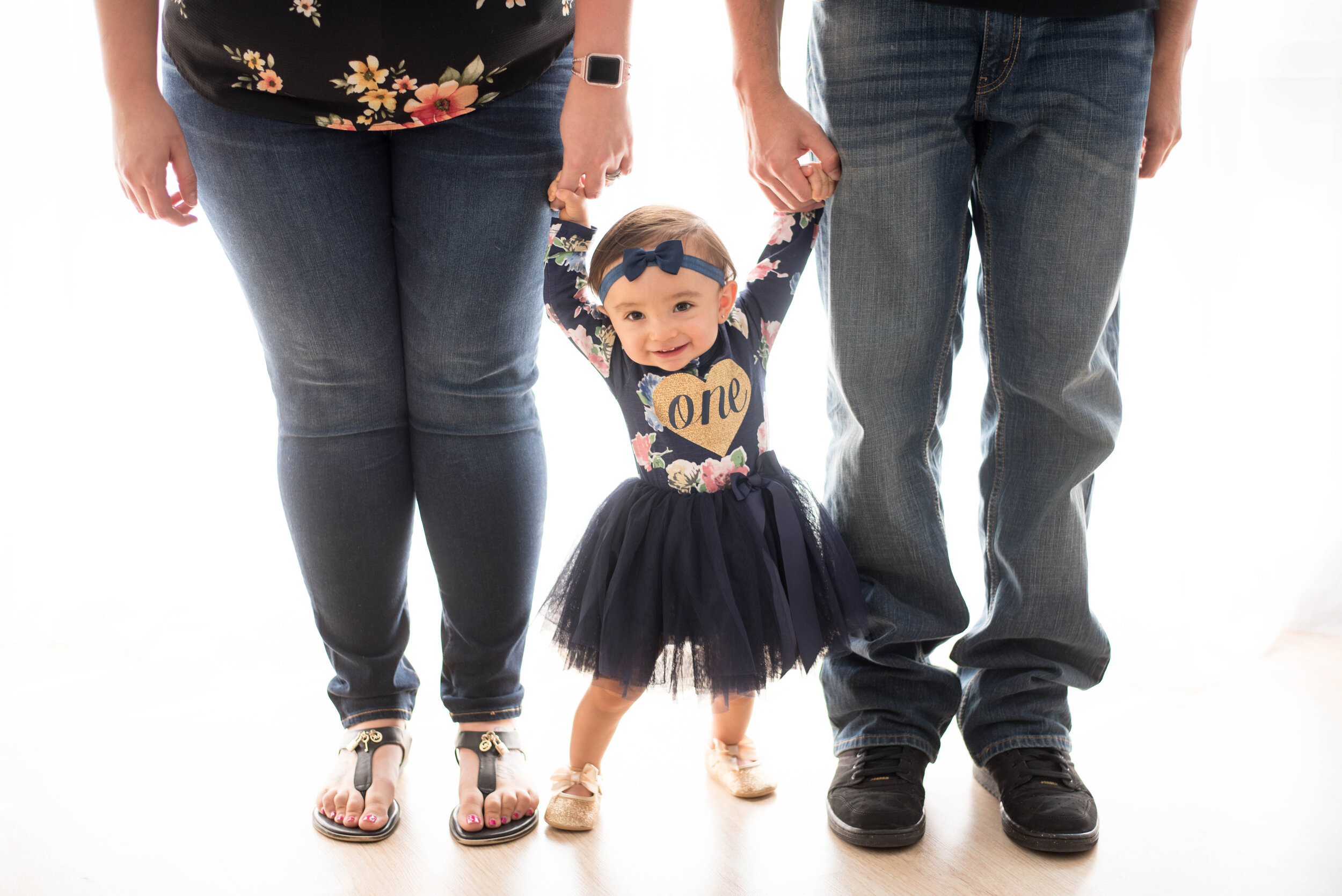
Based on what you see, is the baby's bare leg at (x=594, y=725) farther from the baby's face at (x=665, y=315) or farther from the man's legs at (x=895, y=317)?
the baby's face at (x=665, y=315)

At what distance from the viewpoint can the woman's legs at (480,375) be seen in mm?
989

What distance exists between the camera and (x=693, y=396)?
1112 mm

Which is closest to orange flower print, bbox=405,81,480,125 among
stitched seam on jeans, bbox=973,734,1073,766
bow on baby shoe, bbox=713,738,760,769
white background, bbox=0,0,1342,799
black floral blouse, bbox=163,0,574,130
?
black floral blouse, bbox=163,0,574,130

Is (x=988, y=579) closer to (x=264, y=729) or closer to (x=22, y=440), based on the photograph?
(x=264, y=729)

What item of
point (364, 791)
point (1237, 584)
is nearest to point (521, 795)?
point (364, 791)

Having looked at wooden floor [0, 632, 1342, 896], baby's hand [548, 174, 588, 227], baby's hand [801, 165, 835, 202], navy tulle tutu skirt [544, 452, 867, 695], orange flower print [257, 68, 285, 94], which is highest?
orange flower print [257, 68, 285, 94]

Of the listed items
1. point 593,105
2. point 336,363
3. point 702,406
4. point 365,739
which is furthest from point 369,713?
point 593,105

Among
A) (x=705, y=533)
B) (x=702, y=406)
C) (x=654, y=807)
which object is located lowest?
(x=654, y=807)

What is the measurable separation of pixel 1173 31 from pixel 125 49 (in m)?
1.11

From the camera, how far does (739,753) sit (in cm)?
Answer: 118

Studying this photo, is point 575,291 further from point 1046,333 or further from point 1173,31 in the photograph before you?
point 1173,31

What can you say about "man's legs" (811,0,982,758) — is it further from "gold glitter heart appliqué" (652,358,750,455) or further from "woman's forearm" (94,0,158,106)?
"woman's forearm" (94,0,158,106)

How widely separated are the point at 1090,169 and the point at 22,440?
1719 mm

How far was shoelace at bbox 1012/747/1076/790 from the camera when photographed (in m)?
1.05
